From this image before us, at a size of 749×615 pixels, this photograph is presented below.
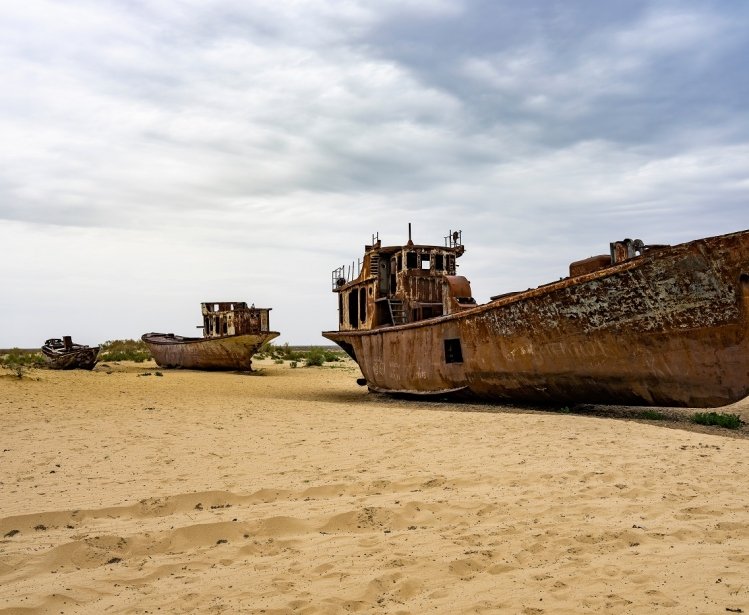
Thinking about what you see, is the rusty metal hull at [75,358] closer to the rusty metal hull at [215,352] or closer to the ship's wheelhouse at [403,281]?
the rusty metal hull at [215,352]

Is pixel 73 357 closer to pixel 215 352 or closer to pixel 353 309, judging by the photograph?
pixel 215 352

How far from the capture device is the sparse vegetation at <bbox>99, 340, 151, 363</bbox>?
33688 millimetres

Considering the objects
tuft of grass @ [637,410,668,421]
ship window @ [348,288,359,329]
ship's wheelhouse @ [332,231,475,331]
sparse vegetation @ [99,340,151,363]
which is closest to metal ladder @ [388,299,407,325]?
ship's wheelhouse @ [332,231,475,331]

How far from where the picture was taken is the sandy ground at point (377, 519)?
3.10 m

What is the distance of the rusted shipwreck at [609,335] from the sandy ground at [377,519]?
91cm

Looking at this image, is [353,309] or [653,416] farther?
[353,309]

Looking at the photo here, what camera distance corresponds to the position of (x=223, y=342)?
24.2m

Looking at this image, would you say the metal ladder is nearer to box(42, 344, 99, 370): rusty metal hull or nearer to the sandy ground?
the sandy ground

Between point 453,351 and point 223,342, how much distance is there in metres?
14.5

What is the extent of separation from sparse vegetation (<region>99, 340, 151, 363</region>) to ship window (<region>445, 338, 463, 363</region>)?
2618 cm

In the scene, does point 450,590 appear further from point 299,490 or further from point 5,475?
point 5,475

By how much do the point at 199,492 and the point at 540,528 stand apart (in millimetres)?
2899

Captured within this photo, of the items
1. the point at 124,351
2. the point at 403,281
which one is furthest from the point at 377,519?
the point at 124,351

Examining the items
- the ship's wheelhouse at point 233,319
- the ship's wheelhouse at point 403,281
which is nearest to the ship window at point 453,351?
the ship's wheelhouse at point 403,281
